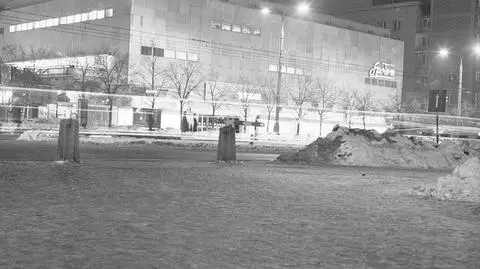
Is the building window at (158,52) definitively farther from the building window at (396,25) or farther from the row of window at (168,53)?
the building window at (396,25)

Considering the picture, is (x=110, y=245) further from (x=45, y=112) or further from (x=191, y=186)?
(x=45, y=112)

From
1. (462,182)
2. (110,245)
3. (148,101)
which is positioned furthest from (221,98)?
(110,245)

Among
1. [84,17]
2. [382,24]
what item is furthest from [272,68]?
[382,24]

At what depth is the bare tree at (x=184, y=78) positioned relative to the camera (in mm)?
58688

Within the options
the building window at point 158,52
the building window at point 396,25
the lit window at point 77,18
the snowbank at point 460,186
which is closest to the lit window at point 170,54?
the building window at point 158,52

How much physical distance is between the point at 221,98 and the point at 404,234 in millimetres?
56862

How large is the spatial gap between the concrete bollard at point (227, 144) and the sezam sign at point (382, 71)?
65.9m

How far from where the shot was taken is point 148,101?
181 ft

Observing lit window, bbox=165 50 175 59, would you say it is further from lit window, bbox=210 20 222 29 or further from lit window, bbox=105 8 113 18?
lit window, bbox=105 8 113 18

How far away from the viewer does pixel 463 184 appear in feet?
34.6

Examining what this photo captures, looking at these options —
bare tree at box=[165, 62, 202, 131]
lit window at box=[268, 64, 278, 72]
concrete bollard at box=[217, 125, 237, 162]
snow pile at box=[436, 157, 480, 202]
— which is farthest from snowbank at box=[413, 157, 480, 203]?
lit window at box=[268, 64, 278, 72]

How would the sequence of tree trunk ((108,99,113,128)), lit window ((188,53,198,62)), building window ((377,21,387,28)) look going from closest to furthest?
1. tree trunk ((108,99,113,128))
2. lit window ((188,53,198,62))
3. building window ((377,21,387,28))

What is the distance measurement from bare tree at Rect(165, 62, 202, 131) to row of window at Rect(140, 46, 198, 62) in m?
0.76

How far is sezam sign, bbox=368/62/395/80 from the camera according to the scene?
81.0 m
